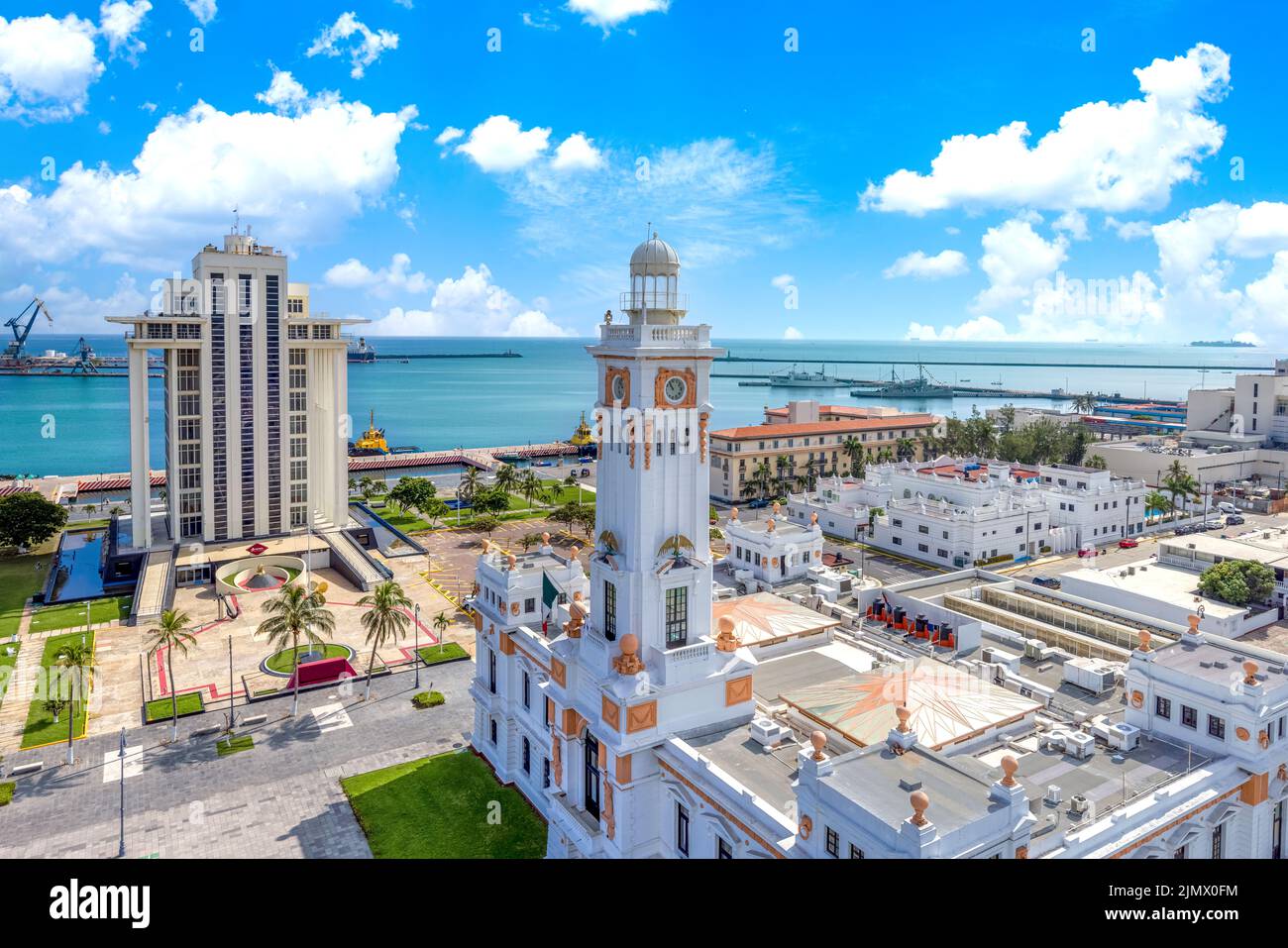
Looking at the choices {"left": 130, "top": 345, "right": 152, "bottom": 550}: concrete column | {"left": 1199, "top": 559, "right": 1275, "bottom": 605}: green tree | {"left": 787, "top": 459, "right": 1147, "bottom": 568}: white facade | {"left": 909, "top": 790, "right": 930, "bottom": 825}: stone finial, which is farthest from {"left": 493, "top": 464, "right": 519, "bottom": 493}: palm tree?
{"left": 909, "top": 790, "right": 930, "bottom": 825}: stone finial

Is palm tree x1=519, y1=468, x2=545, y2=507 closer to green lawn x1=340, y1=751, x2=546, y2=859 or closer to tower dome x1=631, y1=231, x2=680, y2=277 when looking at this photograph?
green lawn x1=340, y1=751, x2=546, y2=859

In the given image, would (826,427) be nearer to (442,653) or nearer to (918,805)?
(442,653)

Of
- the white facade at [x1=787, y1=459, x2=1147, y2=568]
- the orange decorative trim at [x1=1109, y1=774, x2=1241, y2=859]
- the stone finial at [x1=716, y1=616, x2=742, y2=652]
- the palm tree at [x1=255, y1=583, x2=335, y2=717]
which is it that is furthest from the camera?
the white facade at [x1=787, y1=459, x2=1147, y2=568]

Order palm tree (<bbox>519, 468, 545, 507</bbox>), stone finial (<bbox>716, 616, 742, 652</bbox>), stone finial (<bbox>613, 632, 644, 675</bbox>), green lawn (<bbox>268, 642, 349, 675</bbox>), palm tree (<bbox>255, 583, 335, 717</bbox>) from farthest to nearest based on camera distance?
palm tree (<bbox>519, 468, 545, 507</bbox>) → green lawn (<bbox>268, 642, 349, 675</bbox>) → palm tree (<bbox>255, 583, 335, 717</bbox>) → stone finial (<bbox>716, 616, 742, 652</bbox>) → stone finial (<bbox>613, 632, 644, 675</bbox>)

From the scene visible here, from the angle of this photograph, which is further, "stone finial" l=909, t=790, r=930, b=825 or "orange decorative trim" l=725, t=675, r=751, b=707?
"orange decorative trim" l=725, t=675, r=751, b=707

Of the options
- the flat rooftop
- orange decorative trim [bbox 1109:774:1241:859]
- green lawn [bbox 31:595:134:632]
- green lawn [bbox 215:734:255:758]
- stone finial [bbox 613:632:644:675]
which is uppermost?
stone finial [bbox 613:632:644:675]

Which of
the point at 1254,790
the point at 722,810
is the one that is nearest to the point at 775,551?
the point at 1254,790

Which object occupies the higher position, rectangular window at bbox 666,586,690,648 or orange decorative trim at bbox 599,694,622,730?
rectangular window at bbox 666,586,690,648

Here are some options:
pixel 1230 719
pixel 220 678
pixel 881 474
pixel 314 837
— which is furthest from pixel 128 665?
pixel 881 474

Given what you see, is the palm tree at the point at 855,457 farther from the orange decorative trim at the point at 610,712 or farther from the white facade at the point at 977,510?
the orange decorative trim at the point at 610,712
